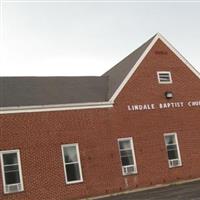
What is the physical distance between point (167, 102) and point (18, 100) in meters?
9.78

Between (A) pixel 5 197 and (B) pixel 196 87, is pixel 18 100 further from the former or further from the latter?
(B) pixel 196 87

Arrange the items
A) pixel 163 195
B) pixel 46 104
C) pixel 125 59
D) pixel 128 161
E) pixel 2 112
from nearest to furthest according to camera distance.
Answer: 1. pixel 163 195
2. pixel 2 112
3. pixel 46 104
4. pixel 128 161
5. pixel 125 59

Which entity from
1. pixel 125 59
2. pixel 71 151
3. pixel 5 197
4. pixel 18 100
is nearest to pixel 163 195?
pixel 71 151

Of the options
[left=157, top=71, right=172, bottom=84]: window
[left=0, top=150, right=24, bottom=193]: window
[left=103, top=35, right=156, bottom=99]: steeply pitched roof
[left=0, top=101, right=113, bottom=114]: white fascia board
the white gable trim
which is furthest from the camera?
[left=157, top=71, right=172, bottom=84]: window

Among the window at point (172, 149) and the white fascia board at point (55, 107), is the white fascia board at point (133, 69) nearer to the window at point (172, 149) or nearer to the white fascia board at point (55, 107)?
the white fascia board at point (55, 107)

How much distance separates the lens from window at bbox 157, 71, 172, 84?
92.2 ft

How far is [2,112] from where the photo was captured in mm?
22484

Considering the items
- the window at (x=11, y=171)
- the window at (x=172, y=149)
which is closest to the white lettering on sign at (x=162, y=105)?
the window at (x=172, y=149)

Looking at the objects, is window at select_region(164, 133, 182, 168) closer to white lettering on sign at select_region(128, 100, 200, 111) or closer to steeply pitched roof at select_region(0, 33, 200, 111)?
white lettering on sign at select_region(128, 100, 200, 111)

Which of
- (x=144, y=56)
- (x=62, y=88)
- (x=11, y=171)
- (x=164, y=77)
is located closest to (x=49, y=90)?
(x=62, y=88)

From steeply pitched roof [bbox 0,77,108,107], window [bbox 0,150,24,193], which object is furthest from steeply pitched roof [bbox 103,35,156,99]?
window [bbox 0,150,24,193]

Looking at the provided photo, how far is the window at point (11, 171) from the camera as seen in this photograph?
2198 cm

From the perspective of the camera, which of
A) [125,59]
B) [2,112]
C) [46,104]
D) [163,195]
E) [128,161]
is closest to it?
[163,195]

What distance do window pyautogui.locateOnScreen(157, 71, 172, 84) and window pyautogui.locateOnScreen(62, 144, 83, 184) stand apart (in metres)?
7.62
